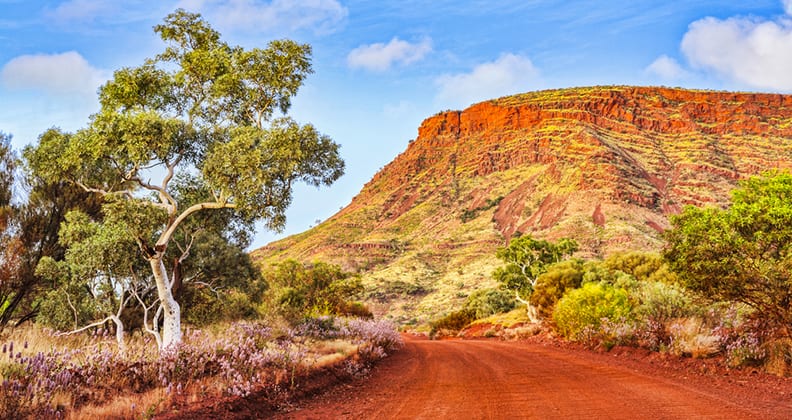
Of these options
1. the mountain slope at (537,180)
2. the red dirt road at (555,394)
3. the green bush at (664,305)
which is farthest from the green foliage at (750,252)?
the mountain slope at (537,180)

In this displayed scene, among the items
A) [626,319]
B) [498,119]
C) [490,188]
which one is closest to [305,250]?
[490,188]

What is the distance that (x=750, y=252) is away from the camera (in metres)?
10.9

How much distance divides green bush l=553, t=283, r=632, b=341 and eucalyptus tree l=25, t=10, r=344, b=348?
10738 millimetres

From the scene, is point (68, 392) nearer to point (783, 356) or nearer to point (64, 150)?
point (64, 150)

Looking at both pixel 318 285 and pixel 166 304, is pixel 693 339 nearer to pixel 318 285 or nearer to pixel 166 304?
pixel 166 304

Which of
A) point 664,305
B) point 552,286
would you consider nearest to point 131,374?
point 664,305

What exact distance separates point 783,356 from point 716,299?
6.67ft

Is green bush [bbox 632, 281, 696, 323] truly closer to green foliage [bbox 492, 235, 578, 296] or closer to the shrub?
the shrub

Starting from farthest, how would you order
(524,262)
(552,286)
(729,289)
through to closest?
(524,262) < (552,286) < (729,289)

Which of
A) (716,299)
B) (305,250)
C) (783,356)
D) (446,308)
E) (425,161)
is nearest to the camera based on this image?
(783,356)

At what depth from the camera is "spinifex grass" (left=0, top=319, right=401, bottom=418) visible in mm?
5383

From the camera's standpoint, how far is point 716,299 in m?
11.6

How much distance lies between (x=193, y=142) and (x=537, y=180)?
11169 centimetres

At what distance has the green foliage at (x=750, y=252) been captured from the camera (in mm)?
10477
